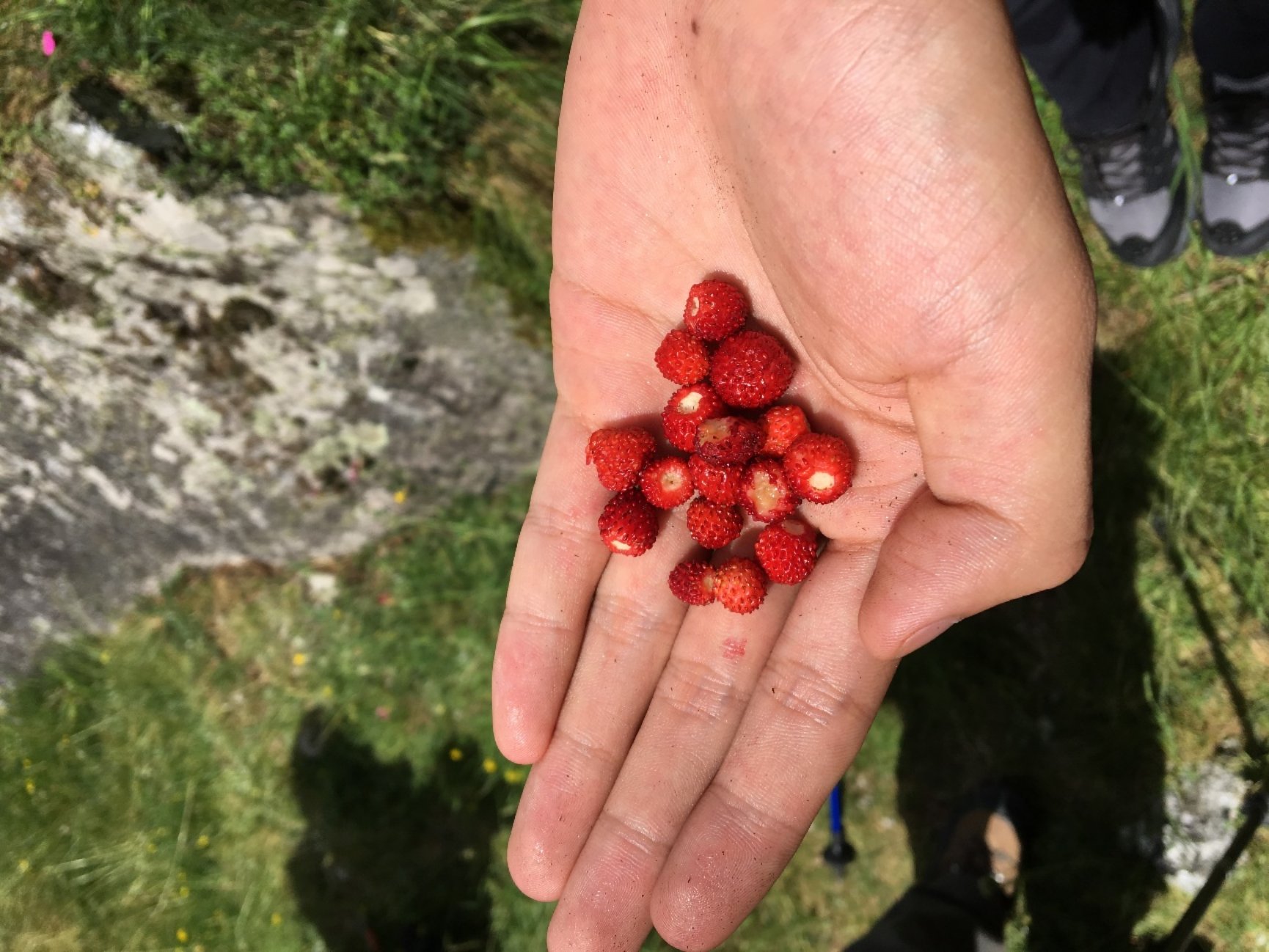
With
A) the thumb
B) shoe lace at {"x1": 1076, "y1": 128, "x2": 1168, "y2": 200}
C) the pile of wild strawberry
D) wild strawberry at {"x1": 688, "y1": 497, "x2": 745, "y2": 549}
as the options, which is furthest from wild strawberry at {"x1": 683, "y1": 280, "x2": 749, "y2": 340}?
shoe lace at {"x1": 1076, "y1": 128, "x2": 1168, "y2": 200}

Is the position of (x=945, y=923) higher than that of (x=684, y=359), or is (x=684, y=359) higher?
(x=684, y=359)

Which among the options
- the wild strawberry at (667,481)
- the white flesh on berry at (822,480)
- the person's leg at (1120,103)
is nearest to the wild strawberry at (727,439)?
the wild strawberry at (667,481)

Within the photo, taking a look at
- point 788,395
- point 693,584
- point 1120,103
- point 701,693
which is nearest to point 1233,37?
point 1120,103

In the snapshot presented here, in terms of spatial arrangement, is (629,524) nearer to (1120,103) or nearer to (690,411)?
(690,411)

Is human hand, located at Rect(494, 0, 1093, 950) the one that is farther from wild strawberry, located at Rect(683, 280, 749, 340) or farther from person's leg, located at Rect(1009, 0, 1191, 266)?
person's leg, located at Rect(1009, 0, 1191, 266)

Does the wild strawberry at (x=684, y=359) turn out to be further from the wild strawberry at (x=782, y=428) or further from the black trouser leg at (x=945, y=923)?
the black trouser leg at (x=945, y=923)

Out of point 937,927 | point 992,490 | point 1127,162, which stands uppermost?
point 1127,162
